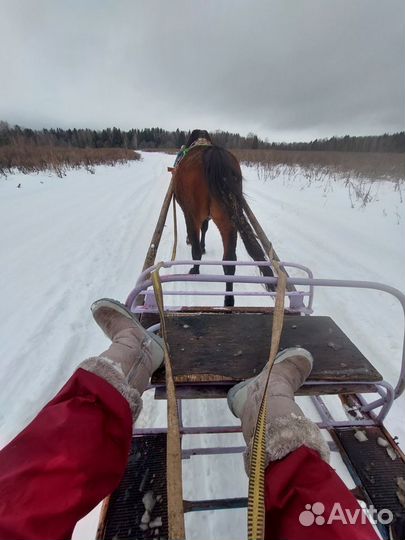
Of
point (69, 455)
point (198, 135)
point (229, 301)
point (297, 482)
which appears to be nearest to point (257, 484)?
point (297, 482)

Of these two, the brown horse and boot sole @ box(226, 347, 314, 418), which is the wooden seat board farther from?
the brown horse

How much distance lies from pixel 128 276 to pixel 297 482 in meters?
2.94

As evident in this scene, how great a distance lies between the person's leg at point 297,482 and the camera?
0.70 metres

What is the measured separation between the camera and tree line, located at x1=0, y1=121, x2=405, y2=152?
72.4 feet

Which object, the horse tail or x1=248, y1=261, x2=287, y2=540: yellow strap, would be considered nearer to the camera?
x1=248, y1=261, x2=287, y2=540: yellow strap

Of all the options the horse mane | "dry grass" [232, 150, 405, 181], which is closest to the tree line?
the horse mane

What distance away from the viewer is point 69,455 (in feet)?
2.74

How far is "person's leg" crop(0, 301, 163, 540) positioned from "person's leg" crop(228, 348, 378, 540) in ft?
1.50

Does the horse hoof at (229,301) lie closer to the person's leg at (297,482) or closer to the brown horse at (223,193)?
the brown horse at (223,193)

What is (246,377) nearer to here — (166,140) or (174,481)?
(174,481)

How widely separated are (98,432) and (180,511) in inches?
13.1

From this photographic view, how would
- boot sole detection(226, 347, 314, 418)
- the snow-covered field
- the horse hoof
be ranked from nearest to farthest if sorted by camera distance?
boot sole detection(226, 347, 314, 418)
the snow-covered field
the horse hoof

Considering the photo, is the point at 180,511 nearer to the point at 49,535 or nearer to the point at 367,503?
the point at 49,535

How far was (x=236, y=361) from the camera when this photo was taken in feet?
4.68
